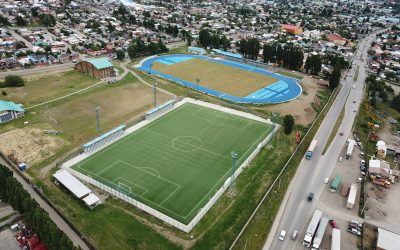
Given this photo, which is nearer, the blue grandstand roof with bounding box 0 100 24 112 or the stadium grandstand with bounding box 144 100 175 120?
the blue grandstand roof with bounding box 0 100 24 112

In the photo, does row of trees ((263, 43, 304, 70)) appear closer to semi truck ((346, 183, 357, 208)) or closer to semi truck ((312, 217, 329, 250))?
semi truck ((346, 183, 357, 208))

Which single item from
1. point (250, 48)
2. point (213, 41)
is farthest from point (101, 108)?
point (213, 41)

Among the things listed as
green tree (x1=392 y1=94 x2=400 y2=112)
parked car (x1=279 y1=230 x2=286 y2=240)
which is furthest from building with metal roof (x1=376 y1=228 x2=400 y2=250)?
green tree (x1=392 y1=94 x2=400 y2=112)

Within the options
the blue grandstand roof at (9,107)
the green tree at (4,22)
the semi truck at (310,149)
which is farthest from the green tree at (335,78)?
the green tree at (4,22)

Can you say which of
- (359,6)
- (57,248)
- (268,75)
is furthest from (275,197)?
(359,6)

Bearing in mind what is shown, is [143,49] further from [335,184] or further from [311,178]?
[335,184]
